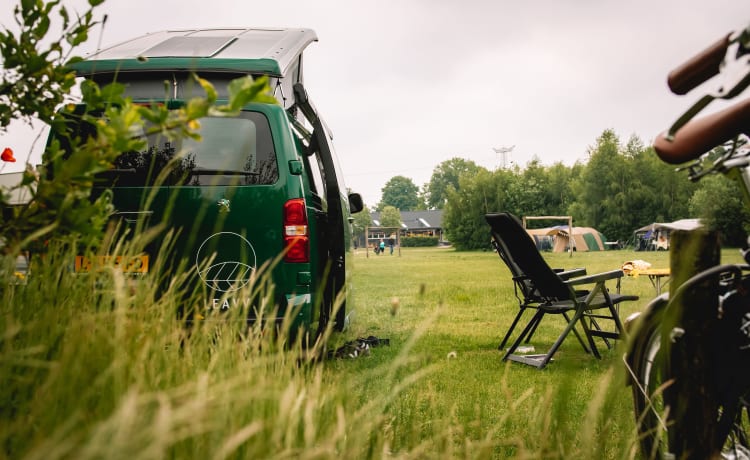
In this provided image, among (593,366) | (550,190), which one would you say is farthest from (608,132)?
(593,366)

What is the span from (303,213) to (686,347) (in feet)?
8.89

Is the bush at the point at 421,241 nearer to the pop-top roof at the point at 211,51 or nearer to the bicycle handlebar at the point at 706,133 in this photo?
the pop-top roof at the point at 211,51

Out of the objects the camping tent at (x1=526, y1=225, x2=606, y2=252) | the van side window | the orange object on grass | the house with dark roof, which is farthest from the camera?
the house with dark roof

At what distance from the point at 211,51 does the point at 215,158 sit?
1857 mm

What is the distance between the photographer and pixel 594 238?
165 feet

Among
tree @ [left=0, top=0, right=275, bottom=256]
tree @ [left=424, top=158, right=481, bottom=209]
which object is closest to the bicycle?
tree @ [left=0, top=0, right=275, bottom=256]

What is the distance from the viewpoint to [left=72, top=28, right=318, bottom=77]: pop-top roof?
15.4 ft

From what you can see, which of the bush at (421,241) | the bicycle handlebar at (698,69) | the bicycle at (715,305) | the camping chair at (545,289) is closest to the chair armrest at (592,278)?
the camping chair at (545,289)

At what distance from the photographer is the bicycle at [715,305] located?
5.16 feet

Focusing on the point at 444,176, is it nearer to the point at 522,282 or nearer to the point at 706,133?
the point at 522,282

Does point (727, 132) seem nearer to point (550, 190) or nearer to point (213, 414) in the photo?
point (213, 414)

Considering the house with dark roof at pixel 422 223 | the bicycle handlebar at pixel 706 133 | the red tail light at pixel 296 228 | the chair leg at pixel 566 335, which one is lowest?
the chair leg at pixel 566 335

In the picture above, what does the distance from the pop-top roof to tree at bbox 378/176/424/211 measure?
13464cm

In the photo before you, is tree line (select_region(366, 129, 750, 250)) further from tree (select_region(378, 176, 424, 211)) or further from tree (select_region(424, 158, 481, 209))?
tree (select_region(378, 176, 424, 211))
